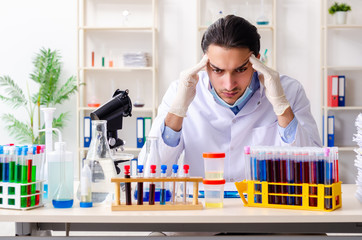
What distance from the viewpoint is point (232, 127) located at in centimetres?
218

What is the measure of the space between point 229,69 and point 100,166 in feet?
2.19

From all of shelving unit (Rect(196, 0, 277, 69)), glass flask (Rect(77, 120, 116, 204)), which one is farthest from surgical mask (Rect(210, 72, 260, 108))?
shelving unit (Rect(196, 0, 277, 69))

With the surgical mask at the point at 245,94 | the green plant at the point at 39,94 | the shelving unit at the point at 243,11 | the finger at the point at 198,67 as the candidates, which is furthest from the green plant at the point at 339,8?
the finger at the point at 198,67

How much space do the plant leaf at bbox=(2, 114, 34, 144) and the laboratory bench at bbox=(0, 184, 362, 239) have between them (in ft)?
10.5

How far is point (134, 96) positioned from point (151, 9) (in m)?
0.85

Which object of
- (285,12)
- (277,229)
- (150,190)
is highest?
→ (285,12)

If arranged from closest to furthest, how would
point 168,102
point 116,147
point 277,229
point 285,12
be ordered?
point 277,229 < point 116,147 < point 168,102 < point 285,12

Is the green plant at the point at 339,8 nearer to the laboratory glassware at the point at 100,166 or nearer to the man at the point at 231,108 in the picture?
the man at the point at 231,108

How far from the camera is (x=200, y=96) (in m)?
2.27

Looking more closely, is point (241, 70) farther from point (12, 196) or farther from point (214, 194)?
point (12, 196)

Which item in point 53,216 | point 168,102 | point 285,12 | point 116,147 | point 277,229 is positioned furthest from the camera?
point 285,12

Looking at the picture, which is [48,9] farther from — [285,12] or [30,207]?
[30,207]

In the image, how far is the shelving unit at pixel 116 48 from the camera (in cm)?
481

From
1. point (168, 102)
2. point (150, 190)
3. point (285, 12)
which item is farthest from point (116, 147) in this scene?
point (285, 12)
